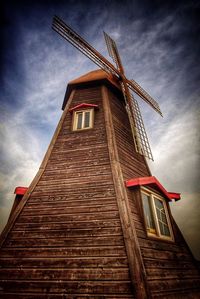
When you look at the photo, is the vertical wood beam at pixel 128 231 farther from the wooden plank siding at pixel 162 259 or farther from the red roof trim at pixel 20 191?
the red roof trim at pixel 20 191

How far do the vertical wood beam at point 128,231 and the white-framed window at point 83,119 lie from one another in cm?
140

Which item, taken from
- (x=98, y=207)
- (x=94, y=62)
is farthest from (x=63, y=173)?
(x=94, y=62)

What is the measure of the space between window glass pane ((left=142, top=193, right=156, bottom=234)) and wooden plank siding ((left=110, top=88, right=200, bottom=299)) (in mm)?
306

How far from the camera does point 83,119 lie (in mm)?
7945

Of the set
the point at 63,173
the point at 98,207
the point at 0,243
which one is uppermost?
the point at 63,173

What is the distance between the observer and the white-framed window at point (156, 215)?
5281 millimetres

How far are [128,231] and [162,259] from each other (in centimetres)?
141

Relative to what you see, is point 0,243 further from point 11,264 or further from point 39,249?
point 39,249

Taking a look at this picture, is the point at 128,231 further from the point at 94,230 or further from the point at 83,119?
the point at 83,119

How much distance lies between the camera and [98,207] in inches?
193

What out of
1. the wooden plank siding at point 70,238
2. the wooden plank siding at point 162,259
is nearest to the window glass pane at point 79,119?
the wooden plank siding at point 70,238

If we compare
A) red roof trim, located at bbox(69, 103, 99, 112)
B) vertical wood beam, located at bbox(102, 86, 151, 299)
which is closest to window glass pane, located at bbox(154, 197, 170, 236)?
vertical wood beam, located at bbox(102, 86, 151, 299)

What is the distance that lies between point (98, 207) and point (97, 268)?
1474mm

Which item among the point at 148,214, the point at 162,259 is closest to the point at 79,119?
the point at 148,214
